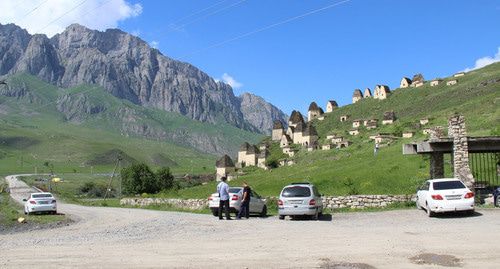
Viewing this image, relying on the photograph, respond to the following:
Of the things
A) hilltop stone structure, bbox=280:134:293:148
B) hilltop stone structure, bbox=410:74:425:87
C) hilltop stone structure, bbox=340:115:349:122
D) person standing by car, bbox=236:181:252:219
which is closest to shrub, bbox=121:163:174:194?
hilltop stone structure, bbox=280:134:293:148

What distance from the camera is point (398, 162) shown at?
54562 mm

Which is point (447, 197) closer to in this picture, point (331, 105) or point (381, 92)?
point (381, 92)

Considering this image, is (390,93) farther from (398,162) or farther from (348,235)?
(348,235)

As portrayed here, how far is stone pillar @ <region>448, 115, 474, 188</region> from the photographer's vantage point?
86.3 feet

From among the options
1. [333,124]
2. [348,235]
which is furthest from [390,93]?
[348,235]

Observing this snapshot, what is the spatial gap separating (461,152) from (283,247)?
1537cm

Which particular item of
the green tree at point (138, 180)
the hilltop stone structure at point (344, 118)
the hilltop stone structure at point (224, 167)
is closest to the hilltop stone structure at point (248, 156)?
the hilltop stone structure at point (224, 167)

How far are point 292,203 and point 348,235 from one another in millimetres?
7261

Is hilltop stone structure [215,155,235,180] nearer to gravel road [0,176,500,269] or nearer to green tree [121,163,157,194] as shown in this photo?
green tree [121,163,157,194]

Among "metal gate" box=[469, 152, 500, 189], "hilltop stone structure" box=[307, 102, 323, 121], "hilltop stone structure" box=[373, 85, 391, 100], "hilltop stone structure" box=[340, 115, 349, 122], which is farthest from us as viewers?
"hilltop stone structure" box=[307, 102, 323, 121]

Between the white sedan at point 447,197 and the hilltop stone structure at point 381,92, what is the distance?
493ft

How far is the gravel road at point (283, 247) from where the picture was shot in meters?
12.3

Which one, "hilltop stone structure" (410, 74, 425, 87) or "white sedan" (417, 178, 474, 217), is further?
"hilltop stone structure" (410, 74, 425, 87)

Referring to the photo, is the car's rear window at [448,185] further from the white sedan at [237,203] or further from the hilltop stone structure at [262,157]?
the hilltop stone structure at [262,157]
